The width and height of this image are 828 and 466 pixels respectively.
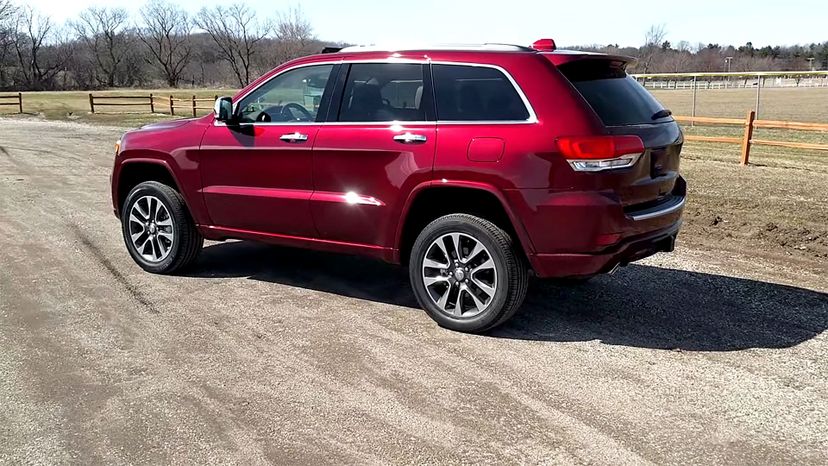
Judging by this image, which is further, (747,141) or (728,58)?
(728,58)

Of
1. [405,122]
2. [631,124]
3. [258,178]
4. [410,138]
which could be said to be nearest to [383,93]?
[405,122]

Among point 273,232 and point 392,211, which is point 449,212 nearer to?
point 392,211

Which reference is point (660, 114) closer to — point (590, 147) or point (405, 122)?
point (590, 147)

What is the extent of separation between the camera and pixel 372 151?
463 cm

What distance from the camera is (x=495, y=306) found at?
4.34 metres

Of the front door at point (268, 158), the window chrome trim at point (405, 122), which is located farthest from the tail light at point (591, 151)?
the front door at point (268, 158)

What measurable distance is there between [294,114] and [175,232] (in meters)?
1.49

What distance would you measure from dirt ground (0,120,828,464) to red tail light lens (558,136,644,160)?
1.18 meters

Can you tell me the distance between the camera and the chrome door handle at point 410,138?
444 cm

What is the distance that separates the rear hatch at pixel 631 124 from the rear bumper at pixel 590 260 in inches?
8.6

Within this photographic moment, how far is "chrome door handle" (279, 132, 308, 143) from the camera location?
495cm

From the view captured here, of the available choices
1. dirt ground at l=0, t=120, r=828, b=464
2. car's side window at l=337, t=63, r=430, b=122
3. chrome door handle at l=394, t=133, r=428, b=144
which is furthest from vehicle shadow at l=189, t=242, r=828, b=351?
car's side window at l=337, t=63, r=430, b=122

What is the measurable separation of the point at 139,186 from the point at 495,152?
10.7 ft

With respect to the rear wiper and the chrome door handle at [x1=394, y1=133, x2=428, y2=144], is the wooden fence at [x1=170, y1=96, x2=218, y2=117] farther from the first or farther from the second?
the rear wiper
